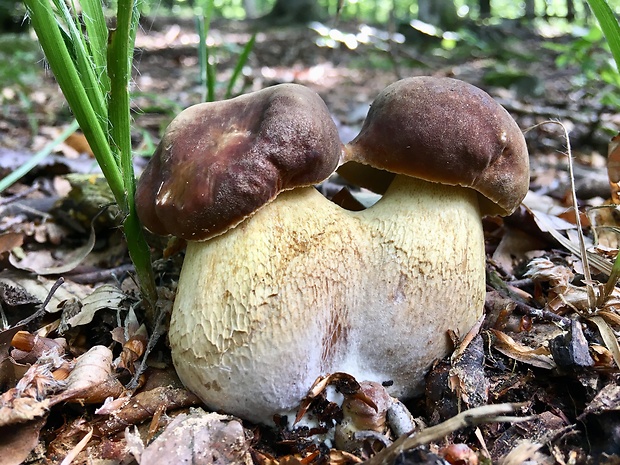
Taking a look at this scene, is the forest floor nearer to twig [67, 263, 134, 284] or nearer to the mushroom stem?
twig [67, 263, 134, 284]

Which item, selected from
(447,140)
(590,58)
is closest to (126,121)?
(447,140)

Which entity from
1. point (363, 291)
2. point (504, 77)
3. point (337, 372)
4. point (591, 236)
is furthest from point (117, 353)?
point (504, 77)

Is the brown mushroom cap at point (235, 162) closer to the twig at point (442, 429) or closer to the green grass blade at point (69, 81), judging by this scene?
the green grass blade at point (69, 81)

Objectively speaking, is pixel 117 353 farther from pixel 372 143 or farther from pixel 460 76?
pixel 460 76

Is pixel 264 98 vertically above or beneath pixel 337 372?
above

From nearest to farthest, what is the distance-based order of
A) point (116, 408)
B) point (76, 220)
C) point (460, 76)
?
point (116, 408) < point (76, 220) < point (460, 76)

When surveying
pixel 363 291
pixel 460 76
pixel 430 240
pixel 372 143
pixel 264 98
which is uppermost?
pixel 264 98
